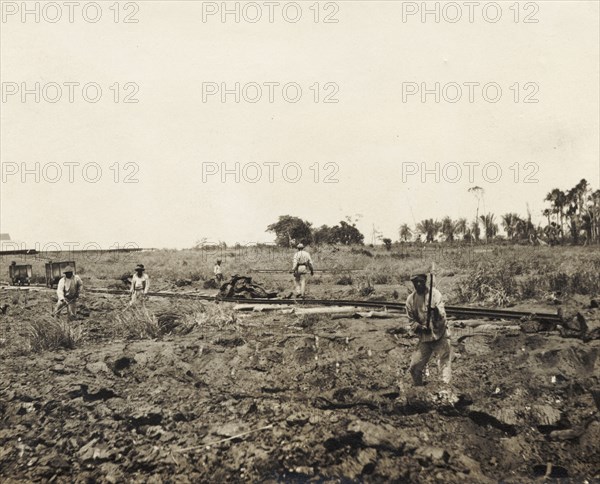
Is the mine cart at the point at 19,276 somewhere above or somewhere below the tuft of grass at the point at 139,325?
above

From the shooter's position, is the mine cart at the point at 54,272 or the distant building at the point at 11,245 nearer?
the mine cart at the point at 54,272

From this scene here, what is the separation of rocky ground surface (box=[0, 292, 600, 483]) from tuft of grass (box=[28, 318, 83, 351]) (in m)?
0.23

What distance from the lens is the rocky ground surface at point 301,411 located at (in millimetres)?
4180

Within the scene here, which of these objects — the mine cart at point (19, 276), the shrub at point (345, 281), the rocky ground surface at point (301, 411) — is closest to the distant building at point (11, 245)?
the mine cart at point (19, 276)

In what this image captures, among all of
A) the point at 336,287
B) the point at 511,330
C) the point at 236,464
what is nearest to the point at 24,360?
the point at 236,464

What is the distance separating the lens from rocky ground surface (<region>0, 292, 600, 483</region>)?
418cm

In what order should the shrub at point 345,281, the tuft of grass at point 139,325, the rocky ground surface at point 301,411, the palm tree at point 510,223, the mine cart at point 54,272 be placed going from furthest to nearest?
the palm tree at point 510,223 < the mine cart at point 54,272 < the shrub at point 345,281 < the tuft of grass at point 139,325 < the rocky ground surface at point 301,411

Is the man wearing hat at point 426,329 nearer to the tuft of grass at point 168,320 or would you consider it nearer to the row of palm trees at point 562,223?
the tuft of grass at point 168,320

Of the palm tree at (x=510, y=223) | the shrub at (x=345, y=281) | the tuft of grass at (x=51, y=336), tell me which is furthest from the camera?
the palm tree at (x=510, y=223)

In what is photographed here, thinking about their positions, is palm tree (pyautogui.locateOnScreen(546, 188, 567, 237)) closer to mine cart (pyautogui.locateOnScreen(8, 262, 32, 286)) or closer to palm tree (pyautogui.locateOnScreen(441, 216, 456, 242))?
palm tree (pyautogui.locateOnScreen(441, 216, 456, 242))

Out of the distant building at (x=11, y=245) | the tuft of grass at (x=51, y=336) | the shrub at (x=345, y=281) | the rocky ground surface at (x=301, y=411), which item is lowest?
the rocky ground surface at (x=301, y=411)

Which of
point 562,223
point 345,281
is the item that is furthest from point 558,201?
point 345,281

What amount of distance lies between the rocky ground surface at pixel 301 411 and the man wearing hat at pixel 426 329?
28 cm

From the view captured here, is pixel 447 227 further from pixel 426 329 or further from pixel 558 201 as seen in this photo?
pixel 426 329
